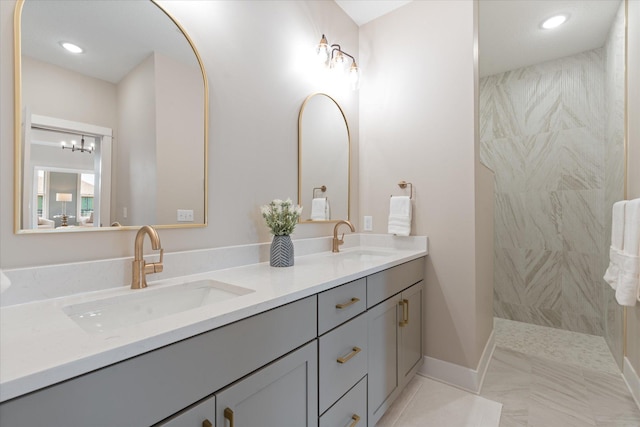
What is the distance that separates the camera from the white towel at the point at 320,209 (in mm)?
1995

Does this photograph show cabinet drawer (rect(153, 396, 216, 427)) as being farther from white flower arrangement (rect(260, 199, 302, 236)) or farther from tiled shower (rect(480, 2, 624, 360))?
tiled shower (rect(480, 2, 624, 360))

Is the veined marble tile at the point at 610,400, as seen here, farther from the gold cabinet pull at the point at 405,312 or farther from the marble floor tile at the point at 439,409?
the gold cabinet pull at the point at 405,312

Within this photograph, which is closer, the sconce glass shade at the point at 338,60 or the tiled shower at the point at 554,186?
the sconce glass shade at the point at 338,60

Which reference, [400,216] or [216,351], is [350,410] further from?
[400,216]

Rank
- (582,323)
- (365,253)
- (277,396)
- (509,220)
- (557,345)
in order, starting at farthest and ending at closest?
(509,220)
(582,323)
(557,345)
(365,253)
(277,396)

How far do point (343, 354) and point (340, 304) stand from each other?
0.69 ft

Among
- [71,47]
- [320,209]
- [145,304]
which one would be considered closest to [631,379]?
[320,209]

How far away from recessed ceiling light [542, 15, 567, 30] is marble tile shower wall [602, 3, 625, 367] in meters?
0.34

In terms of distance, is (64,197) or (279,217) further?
(279,217)

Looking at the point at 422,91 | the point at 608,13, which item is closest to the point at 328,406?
the point at 422,91

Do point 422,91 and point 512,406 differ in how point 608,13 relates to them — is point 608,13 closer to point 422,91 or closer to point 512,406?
point 422,91

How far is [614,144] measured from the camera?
2.33 m

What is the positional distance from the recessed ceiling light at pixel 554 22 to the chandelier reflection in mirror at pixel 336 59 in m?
1.65

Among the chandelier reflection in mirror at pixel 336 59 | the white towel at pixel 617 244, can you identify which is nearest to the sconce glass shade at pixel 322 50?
the chandelier reflection in mirror at pixel 336 59
